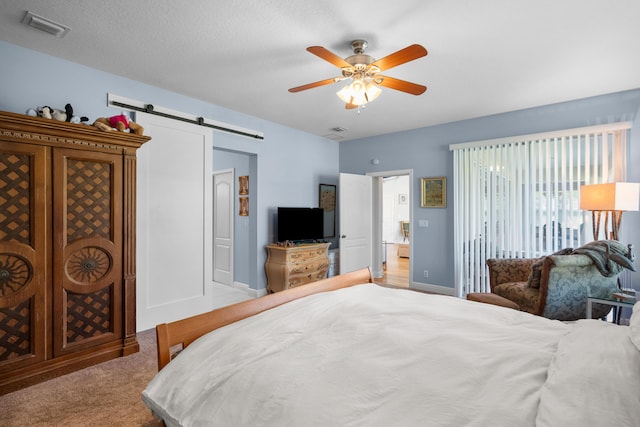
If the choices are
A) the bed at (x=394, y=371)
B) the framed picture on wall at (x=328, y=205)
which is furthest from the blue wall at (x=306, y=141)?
the bed at (x=394, y=371)

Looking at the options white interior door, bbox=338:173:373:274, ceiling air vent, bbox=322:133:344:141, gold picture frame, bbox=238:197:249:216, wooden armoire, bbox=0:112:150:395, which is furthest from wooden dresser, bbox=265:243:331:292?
wooden armoire, bbox=0:112:150:395

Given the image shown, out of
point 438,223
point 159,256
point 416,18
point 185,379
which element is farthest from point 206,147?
point 438,223

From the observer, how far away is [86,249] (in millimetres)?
2576

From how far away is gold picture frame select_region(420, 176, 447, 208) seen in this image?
4938 millimetres

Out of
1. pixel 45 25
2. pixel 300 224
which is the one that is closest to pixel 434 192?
pixel 300 224

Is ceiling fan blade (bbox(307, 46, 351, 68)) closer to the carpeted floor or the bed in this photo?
the bed

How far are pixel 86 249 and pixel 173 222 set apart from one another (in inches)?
43.8

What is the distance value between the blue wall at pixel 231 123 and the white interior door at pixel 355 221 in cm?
58

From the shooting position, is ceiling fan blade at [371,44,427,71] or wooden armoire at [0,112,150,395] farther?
wooden armoire at [0,112,150,395]

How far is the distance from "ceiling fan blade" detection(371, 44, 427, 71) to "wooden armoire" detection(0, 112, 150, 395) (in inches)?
86.9

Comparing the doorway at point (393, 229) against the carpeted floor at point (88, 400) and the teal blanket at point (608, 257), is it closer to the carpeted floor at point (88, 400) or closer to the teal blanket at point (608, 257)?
the teal blanket at point (608, 257)

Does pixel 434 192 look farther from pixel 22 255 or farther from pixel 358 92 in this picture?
pixel 22 255

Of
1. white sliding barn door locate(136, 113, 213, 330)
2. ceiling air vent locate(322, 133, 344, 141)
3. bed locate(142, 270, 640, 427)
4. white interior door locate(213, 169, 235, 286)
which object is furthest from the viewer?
ceiling air vent locate(322, 133, 344, 141)

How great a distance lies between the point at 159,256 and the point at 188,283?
0.49 m
